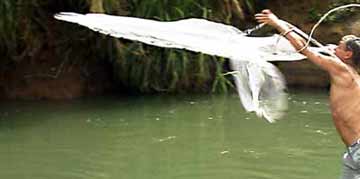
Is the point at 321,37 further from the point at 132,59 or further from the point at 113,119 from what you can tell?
the point at 113,119

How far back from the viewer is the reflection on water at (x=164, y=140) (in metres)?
6.61

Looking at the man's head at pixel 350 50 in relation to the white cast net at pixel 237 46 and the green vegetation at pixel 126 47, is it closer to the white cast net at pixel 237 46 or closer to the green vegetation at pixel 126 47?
the white cast net at pixel 237 46

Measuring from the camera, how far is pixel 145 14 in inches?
404

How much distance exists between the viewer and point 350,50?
4055 mm

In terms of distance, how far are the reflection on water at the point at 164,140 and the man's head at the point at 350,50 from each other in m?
2.42

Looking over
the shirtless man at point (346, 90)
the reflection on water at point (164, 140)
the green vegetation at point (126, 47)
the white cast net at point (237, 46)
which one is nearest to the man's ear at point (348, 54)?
the shirtless man at point (346, 90)

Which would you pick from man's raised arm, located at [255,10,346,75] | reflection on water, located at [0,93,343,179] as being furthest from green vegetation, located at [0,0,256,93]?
man's raised arm, located at [255,10,346,75]

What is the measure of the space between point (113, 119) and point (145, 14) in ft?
6.21

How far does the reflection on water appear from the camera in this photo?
6.61m

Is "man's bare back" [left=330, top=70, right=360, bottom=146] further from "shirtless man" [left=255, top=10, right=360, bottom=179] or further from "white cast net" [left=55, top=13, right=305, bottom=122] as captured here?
"white cast net" [left=55, top=13, right=305, bottom=122]

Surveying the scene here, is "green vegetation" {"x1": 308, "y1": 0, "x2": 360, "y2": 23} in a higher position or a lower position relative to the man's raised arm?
lower

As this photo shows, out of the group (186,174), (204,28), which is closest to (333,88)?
(204,28)

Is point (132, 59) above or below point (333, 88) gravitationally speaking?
below

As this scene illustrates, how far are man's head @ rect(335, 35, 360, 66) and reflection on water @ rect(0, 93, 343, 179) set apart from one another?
2425 millimetres
